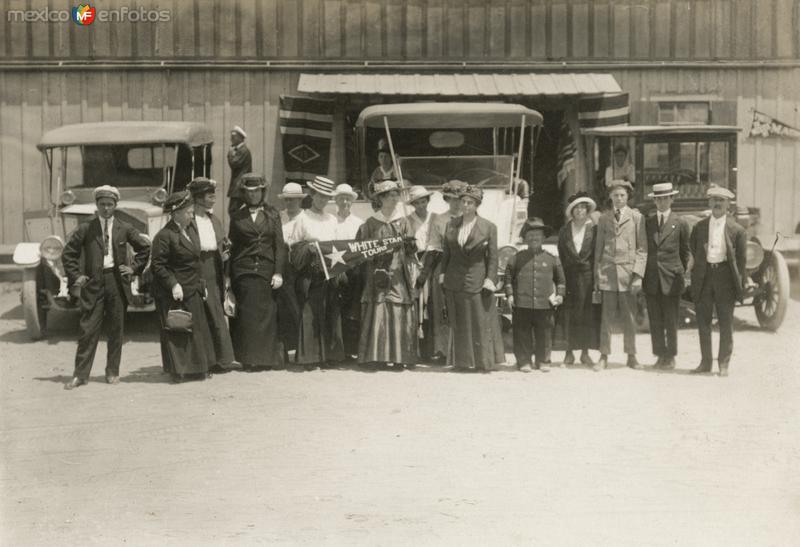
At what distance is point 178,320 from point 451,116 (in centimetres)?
440

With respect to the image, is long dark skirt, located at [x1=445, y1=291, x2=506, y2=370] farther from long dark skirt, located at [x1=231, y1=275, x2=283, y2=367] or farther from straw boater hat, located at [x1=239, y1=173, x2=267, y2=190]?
straw boater hat, located at [x1=239, y1=173, x2=267, y2=190]

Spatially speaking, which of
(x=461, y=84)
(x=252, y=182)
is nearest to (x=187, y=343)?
(x=252, y=182)

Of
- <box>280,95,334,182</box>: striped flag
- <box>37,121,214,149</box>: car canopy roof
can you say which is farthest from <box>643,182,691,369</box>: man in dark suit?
<box>280,95,334,182</box>: striped flag

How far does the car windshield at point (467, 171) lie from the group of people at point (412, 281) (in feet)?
5.79

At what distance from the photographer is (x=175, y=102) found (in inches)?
529

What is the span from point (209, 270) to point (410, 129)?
3594 millimetres

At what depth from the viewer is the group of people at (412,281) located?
7754 millimetres

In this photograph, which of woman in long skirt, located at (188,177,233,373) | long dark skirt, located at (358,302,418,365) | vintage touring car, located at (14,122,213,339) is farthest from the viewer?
vintage touring car, located at (14,122,213,339)

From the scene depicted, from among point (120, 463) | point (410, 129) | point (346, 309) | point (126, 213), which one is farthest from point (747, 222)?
point (120, 463)

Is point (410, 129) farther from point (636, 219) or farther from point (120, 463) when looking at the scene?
point (120, 463)

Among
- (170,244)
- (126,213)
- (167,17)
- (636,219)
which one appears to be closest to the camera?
(170,244)

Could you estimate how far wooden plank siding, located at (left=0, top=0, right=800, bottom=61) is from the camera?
43.7 feet

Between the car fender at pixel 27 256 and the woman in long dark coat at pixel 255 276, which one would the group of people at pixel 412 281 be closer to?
the woman in long dark coat at pixel 255 276

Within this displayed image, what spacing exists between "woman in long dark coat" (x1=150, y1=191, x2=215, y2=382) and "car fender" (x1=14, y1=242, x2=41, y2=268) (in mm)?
2750
